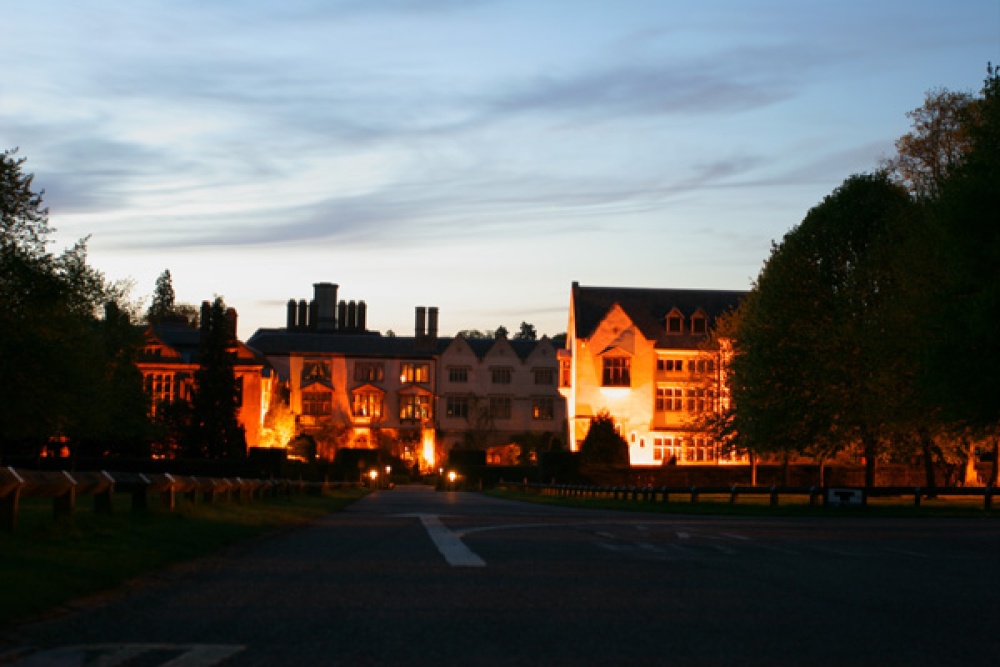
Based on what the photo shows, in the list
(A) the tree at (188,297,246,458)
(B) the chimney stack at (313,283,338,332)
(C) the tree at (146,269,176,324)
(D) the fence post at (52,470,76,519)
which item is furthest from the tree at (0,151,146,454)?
(C) the tree at (146,269,176,324)

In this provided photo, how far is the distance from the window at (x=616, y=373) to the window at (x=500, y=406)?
22744mm

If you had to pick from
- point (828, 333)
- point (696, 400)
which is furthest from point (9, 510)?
point (696, 400)

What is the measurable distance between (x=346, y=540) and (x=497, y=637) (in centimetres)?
1050

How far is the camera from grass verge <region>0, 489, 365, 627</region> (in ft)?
33.1

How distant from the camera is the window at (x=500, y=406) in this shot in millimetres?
115500

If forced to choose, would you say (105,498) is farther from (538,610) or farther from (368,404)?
(368,404)

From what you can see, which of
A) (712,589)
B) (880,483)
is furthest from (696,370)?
(712,589)

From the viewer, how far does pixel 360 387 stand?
113625 mm

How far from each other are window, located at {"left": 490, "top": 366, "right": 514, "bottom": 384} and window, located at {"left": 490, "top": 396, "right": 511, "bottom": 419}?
1440 millimetres

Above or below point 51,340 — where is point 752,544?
below

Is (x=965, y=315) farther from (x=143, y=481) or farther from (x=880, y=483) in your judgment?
(x=880, y=483)

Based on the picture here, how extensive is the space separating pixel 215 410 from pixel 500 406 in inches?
1628

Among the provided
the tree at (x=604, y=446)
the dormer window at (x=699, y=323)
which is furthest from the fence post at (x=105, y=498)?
the dormer window at (x=699, y=323)

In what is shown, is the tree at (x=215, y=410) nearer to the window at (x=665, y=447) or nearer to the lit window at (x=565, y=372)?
the window at (x=665, y=447)
